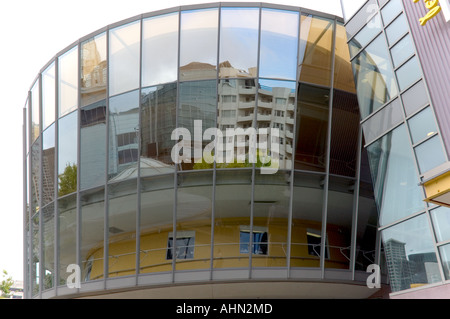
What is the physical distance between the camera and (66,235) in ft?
71.6

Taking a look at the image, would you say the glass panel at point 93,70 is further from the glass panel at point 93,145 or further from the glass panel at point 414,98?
the glass panel at point 414,98

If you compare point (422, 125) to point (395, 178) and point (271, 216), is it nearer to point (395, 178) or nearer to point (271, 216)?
point (395, 178)

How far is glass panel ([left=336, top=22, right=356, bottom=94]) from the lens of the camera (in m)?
21.1

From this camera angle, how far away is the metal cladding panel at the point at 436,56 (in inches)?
548

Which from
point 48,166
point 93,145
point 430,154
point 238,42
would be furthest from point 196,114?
point 430,154

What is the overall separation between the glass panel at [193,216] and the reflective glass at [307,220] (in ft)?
9.82

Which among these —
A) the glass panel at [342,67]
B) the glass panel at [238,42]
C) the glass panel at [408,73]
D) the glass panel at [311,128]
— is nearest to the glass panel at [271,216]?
the glass panel at [311,128]

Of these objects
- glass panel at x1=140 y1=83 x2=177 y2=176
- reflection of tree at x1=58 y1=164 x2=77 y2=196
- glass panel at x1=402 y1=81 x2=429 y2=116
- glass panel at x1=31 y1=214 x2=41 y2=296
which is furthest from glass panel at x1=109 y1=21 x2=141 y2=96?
glass panel at x1=402 y1=81 x2=429 y2=116

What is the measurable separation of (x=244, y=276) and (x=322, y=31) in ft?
30.1

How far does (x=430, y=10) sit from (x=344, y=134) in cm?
683

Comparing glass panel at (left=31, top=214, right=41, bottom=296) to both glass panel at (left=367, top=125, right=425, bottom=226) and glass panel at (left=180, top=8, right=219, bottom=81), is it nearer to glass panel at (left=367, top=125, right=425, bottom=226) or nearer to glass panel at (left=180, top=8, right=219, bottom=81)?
glass panel at (left=180, top=8, right=219, bottom=81)

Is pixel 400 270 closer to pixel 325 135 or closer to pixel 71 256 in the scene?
pixel 325 135

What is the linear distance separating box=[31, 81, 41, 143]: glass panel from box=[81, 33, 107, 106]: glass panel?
123 inches

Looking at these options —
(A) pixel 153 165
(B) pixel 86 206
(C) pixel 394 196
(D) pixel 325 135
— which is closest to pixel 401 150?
(C) pixel 394 196
